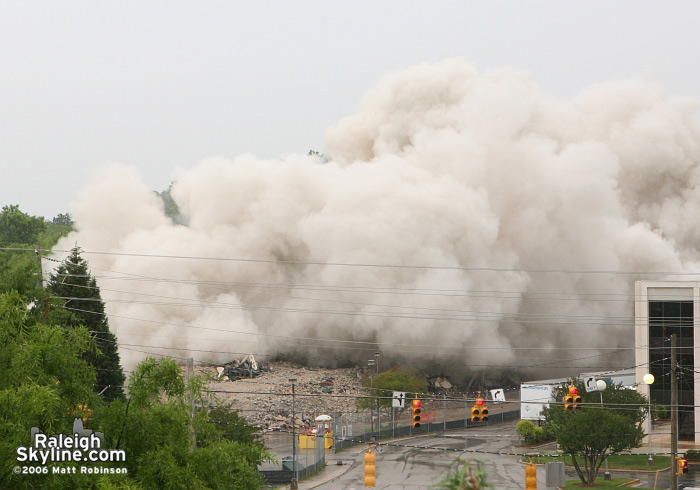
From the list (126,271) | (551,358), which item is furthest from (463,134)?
(126,271)

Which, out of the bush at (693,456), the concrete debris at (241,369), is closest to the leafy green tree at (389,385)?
the concrete debris at (241,369)

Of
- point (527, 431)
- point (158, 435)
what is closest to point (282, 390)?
point (527, 431)

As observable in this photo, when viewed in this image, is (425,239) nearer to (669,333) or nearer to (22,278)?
(669,333)

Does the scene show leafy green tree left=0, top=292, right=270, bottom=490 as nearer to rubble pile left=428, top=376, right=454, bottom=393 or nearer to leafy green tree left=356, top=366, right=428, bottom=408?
leafy green tree left=356, top=366, right=428, bottom=408

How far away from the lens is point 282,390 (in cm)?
5097

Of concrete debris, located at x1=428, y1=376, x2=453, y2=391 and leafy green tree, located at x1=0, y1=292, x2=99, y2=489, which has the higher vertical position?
leafy green tree, located at x1=0, y1=292, x2=99, y2=489

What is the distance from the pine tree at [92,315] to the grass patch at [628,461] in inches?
728

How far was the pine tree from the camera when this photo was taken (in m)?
37.6

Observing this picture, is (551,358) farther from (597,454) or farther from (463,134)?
(597,454)

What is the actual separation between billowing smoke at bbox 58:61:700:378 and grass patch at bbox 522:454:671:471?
771 inches

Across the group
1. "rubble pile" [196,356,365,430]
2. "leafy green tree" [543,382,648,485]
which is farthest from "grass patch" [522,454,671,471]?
"rubble pile" [196,356,365,430]

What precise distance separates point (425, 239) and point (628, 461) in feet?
76.5

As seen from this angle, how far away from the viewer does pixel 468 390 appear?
64000mm

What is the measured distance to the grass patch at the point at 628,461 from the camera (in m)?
40.5
